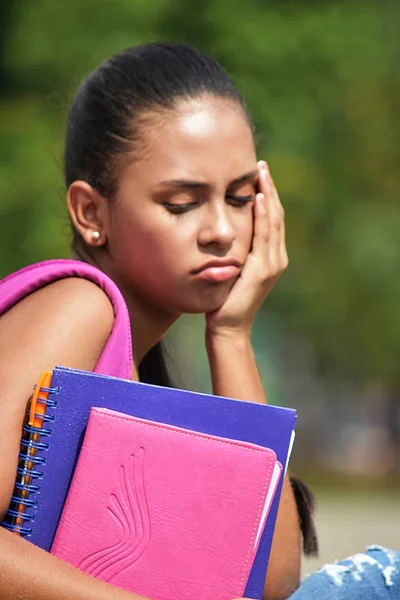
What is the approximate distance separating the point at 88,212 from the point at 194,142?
344 millimetres

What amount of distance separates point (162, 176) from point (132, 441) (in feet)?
2.43

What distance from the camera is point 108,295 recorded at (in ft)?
8.49

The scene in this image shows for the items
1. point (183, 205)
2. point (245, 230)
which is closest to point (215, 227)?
point (183, 205)

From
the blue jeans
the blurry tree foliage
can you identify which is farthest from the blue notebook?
the blurry tree foliage

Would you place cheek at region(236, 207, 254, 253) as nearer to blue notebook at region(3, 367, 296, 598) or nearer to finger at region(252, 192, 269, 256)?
finger at region(252, 192, 269, 256)

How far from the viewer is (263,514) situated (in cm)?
240

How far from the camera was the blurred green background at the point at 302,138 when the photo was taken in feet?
37.3

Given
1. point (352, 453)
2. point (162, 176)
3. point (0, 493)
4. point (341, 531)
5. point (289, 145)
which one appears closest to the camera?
point (0, 493)

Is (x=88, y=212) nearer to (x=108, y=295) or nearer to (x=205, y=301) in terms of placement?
(x=205, y=301)

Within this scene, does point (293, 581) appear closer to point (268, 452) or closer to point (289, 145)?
point (268, 452)

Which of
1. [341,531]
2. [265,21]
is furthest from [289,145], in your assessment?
[341,531]

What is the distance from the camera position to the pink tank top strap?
2.57 meters

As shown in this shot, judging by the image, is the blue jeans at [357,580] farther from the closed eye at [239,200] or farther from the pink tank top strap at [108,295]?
the closed eye at [239,200]

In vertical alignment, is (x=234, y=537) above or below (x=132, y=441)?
below
